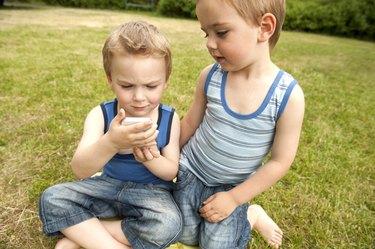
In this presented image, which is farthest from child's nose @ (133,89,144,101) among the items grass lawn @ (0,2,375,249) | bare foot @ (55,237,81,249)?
grass lawn @ (0,2,375,249)

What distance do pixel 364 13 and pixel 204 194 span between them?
779 inches

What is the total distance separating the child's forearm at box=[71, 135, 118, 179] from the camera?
1.66 metres

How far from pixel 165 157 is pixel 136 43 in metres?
0.62

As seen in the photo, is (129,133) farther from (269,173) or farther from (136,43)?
(269,173)

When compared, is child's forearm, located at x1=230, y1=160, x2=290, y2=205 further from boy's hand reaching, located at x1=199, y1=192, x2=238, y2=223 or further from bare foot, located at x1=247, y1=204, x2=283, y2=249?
bare foot, located at x1=247, y1=204, x2=283, y2=249

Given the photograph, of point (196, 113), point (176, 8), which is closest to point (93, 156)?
point (196, 113)

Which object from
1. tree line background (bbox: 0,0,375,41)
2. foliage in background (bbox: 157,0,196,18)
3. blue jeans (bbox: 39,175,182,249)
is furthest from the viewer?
foliage in background (bbox: 157,0,196,18)

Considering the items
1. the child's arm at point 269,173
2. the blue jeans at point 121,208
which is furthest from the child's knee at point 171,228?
the child's arm at point 269,173

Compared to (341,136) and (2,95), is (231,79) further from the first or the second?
(2,95)

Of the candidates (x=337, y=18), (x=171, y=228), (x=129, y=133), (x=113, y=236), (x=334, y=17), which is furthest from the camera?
(x=334, y=17)

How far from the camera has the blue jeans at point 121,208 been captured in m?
1.80

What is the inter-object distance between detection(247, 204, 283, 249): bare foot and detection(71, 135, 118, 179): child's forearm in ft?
3.12

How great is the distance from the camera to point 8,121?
3354 millimetres

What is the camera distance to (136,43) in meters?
1.67
